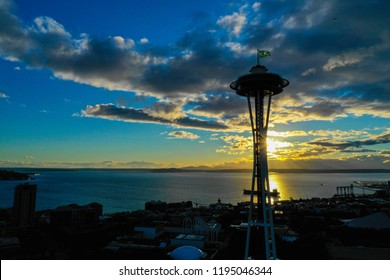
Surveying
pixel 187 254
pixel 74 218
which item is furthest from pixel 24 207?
pixel 187 254

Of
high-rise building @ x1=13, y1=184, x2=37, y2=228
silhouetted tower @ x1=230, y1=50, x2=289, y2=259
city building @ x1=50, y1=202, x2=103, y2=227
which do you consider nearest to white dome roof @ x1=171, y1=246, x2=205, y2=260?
silhouetted tower @ x1=230, y1=50, x2=289, y2=259

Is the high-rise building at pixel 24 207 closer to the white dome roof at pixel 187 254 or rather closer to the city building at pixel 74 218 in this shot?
the city building at pixel 74 218

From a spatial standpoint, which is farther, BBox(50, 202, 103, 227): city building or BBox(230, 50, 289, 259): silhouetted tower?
BBox(50, 202, 103, 227): city building

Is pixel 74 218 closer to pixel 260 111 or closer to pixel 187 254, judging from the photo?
pixel 187 254

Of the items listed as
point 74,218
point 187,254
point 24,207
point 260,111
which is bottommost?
point 74,218

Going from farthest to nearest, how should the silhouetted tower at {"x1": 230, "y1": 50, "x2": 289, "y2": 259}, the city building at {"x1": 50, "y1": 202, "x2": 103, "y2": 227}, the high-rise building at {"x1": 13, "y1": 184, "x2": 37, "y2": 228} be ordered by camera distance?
1. the high-rise building at {"x1": 13, "y1": 184, "x2": 37, "y2": 228}
2. the city building at {"x1": 50, "y1": 202, "x2": 103, "y2": 227}
3. the silhouetted tower at {"x1": 230, "y1": 50, "x2": 289, "y2": 259}

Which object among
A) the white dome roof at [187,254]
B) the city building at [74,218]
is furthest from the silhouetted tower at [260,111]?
the city building at [74,218]

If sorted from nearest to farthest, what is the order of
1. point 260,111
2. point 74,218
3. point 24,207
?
point 260,111 < point 74,218 < point 24,207

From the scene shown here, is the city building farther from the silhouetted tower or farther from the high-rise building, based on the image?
the silhouetted tower

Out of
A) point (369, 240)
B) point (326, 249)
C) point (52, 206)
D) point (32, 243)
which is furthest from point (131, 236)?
point (52, 206)
